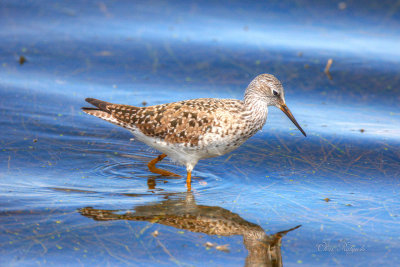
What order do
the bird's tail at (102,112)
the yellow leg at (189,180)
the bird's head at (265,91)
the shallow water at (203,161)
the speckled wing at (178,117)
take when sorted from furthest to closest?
1. the bird's tail at (102,112)
2. the bird's head at (265,91)
3. the speckled wing at (178,117)
4. the yellow leg at (189,180)
5. the shallow water at (203,161)

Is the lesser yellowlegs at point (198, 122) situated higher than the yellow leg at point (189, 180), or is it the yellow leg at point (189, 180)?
the lesser yellowlegs at point (198, 122)

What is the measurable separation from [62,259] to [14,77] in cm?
741

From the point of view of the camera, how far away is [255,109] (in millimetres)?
8883

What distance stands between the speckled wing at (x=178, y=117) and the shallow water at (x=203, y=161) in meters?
0.72

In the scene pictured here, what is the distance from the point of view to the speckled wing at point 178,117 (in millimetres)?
8648

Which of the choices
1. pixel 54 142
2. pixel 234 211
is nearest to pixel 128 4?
pixel 54 142

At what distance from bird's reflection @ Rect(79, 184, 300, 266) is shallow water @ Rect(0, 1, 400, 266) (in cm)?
3

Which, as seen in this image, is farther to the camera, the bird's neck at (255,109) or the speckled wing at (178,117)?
the bird's neck at (255,109)

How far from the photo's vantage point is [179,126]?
8.78 m

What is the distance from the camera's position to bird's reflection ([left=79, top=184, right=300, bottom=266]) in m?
6.67

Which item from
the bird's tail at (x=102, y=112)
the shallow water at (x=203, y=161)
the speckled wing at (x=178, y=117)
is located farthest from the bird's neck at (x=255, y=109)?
the bird's tail at (x=102, y=112)

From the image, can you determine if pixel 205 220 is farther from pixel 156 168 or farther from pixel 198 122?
pixel 156 168

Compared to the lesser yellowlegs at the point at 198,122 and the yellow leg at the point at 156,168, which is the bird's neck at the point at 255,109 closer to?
the lesser yellowlegs at the point at 198,122

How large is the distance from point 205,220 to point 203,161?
251 centimetres
